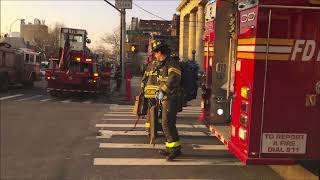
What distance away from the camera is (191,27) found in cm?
5150

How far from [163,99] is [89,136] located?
300 centimetres

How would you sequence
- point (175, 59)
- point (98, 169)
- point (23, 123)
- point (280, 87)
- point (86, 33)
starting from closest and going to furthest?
point (280, 87)
point (98, 169)
point (175, 59)
point (23, 123)
point (86, 33)

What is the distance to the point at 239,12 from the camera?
6508 millimetres

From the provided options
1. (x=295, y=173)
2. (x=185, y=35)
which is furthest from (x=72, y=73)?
(x=185, y=35)

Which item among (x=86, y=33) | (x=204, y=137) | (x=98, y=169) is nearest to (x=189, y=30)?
(x=86, y=33)

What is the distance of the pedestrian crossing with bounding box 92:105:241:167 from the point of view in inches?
316

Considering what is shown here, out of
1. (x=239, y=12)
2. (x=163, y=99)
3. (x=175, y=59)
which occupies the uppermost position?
(x=239, y=12)

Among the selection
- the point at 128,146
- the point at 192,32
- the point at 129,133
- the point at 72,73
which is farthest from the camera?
the point at 192,32

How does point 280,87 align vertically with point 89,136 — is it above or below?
above

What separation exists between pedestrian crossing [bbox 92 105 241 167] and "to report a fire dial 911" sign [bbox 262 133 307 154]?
6.77 ft

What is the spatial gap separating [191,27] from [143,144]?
42714 millimetres

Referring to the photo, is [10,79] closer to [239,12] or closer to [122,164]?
[122,164]

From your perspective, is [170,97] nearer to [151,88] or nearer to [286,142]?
[151,88]

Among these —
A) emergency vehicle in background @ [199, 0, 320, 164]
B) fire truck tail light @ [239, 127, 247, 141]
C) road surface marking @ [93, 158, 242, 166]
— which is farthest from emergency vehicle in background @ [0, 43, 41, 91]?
emergency vehicle in background @ [199, 0, 320, 164]
